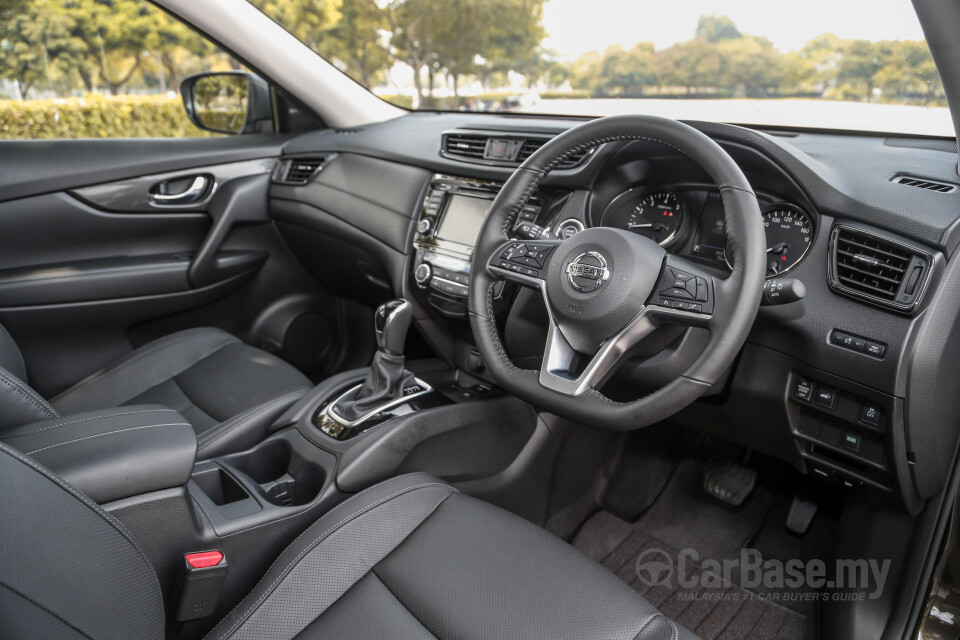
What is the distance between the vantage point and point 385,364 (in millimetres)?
1664

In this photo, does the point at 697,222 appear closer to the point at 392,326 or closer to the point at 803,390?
the point at 803,390

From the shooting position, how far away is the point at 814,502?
6.31ft

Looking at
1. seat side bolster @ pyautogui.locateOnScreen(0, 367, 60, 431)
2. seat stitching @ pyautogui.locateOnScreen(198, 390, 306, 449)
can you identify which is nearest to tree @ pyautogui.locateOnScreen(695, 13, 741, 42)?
seat stitching @ pyautogui.locateOnScreen(198, 390, 306, 449)

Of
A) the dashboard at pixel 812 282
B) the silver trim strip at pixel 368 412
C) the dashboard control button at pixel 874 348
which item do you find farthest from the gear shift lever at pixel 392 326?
the dashboard control button at pixel 874 348

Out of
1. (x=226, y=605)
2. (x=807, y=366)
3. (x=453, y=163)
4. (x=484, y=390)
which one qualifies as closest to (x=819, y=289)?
(x=807, y=366)

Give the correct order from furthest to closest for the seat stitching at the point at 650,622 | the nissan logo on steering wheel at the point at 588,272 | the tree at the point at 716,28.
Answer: the tree at the point at 716,28 → the nissan logo on steering wheel at the point at 588,272 → the seat stitching at the point at 650,622

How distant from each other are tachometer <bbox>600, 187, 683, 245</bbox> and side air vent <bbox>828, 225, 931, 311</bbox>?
12.8 inches

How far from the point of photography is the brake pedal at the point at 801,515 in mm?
1914

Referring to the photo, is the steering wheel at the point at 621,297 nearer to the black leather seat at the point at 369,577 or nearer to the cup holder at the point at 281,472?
the black leather seat at the point at 369,577

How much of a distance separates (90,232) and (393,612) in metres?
1.81

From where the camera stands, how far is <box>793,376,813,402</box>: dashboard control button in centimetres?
137

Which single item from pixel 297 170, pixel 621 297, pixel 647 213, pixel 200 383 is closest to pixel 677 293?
pixel 621 297

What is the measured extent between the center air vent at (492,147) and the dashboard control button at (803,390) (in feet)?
2.62

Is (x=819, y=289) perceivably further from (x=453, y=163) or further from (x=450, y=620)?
(x=453, y=163)
